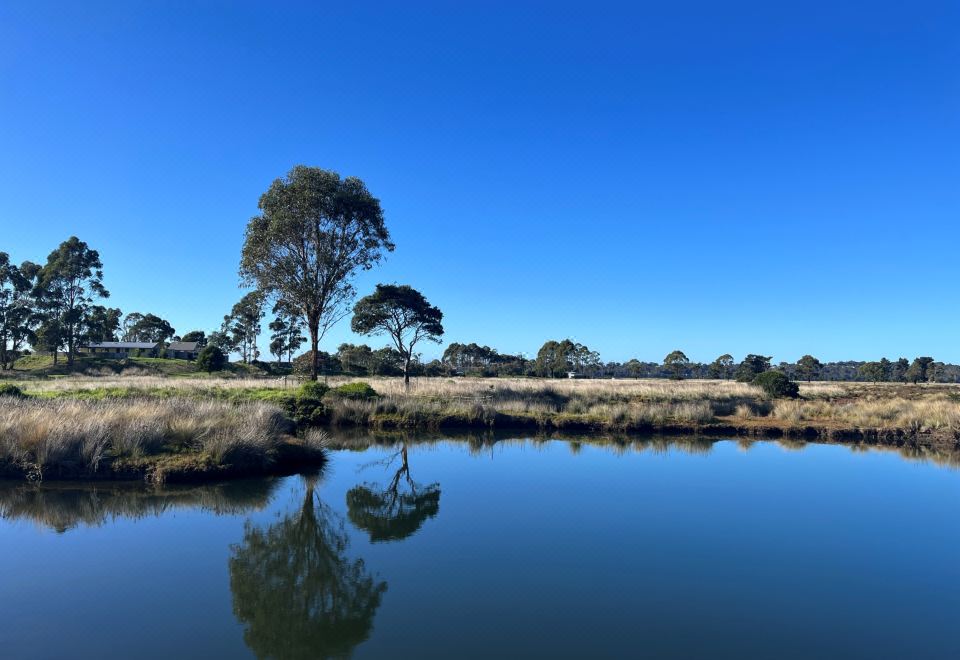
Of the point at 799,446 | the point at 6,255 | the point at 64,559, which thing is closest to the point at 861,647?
the point at 64,559

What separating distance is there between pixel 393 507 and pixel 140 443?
5.66 metres

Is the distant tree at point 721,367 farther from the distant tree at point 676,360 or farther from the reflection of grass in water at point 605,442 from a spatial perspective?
the reflection of grass in water at point 605,442

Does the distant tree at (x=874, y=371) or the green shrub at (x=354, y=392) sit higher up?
the distant tree at (x=874, y=371)

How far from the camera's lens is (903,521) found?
1020 cm

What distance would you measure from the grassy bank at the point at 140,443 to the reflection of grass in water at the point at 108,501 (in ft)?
1.76

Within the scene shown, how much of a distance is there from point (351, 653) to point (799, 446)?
18821mm

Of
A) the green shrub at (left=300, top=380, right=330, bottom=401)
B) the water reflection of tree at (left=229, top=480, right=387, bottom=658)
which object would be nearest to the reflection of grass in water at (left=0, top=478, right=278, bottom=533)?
the water reflection of tree at (left=229, top=480, right=387, bottom=658)

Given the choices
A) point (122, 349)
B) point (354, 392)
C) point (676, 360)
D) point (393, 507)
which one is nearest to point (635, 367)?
point (676, 360)

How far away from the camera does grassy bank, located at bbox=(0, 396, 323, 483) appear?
1093 cm

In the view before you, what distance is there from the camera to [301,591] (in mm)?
6566

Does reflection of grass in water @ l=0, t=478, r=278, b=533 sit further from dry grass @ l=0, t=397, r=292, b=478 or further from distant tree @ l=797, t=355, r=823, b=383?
distant tree @ l=797, t=355, r=823, b=383

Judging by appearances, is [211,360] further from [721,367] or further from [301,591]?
[721,367]

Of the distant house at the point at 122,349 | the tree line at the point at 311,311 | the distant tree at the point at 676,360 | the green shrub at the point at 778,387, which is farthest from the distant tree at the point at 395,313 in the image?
the distant tree at the point at 676,360

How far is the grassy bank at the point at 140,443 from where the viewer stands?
1093 centimetres
